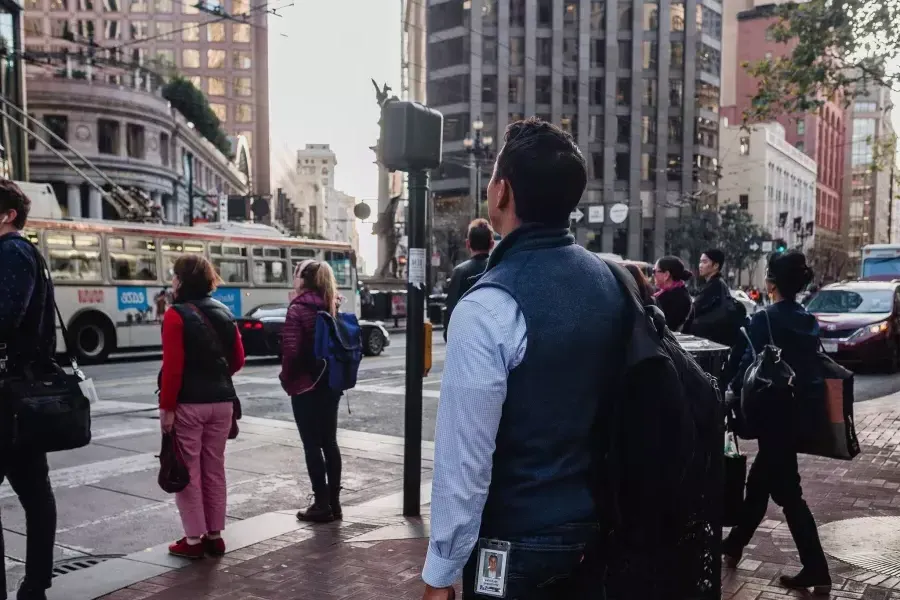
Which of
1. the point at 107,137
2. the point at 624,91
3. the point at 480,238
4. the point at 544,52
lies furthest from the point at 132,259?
the point at 624,91

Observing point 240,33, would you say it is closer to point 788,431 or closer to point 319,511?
point 319,511

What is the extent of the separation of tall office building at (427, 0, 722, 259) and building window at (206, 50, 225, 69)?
35345 millimetres

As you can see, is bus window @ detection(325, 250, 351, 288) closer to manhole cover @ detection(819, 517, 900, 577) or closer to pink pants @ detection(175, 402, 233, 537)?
pink pants @ detection(175, 402, 233, 537)

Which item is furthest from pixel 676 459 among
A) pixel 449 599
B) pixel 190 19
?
pixel 190 19

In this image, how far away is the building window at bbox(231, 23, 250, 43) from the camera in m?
93.7

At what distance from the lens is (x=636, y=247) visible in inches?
2660

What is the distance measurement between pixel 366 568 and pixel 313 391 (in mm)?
1412

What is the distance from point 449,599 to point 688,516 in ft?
2.01

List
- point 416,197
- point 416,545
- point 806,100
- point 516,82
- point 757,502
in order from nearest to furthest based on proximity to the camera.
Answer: point 757,502 → point 416,545 → point 416,197 → point 806,100 → point 516,82

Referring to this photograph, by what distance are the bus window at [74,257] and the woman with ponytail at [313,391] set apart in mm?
14427

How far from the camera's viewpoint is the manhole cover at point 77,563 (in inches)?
181

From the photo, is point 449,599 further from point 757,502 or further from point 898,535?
point 898,535

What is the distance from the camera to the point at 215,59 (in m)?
93.1

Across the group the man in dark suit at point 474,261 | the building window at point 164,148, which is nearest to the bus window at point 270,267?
the man in dark suit at point 474,261
